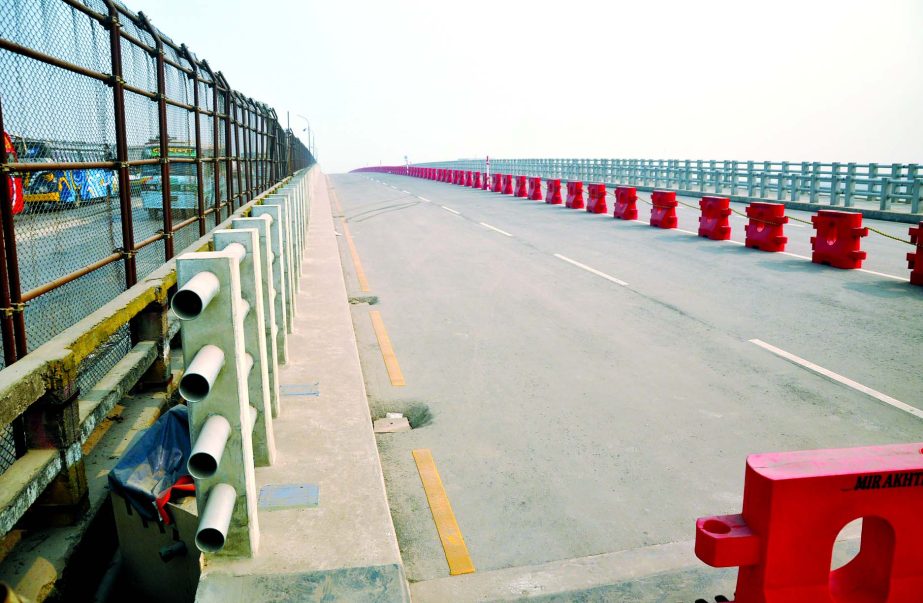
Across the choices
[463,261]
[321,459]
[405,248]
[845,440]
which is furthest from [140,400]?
[405,248]

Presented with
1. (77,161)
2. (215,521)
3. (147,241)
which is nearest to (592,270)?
(147,241)

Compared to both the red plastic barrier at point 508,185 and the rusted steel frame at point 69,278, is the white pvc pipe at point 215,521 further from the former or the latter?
the red plastic barrier at point 508,185

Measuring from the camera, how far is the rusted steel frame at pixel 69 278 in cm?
402

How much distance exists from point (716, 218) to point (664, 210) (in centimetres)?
275

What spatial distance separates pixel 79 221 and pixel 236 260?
2507mm

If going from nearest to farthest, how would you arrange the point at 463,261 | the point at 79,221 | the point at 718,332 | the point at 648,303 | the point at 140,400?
the point at 79,221, the point at 140,400, the point at 718,332, the point at 648,303, the point at 463,261

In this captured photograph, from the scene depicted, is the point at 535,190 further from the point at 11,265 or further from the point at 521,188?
the point at 11,265

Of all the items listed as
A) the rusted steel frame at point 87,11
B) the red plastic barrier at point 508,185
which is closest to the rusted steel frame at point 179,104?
the rusted steel frame at point 87,11

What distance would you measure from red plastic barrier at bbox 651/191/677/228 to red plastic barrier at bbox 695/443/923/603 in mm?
17883

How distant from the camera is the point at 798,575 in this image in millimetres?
3189

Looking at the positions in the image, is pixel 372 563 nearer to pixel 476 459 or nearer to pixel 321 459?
pixel 321 459

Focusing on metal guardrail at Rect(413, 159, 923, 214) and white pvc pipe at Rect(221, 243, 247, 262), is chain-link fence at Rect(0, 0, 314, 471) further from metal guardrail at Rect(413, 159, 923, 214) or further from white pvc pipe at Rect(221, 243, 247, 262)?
metal guardrail at Rect(413, 159, 923, 214)

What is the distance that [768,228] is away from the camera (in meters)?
16.3

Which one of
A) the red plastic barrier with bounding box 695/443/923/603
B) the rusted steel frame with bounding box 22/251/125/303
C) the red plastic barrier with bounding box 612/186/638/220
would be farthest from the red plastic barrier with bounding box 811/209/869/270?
the rusted steel frame with bounding box 22/251/125/303
